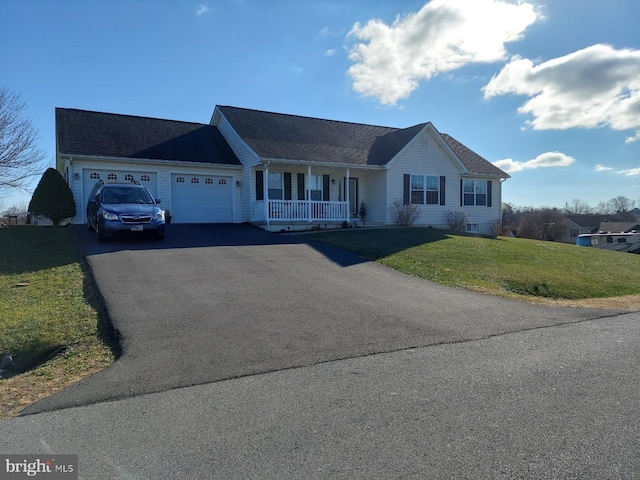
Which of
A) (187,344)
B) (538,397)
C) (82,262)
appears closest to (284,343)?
(187,344)

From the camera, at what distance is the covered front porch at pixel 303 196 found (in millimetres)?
18984

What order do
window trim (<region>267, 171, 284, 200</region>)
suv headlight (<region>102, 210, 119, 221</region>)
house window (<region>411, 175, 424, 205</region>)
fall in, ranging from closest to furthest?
suv headlight (<region>102, 210, 119, 221</region>) → window trim (<region>267, 171, 284, 200</region>) → house window (<region>411, 175, 424, 205</region>)

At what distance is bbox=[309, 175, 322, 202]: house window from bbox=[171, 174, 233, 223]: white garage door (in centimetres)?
402

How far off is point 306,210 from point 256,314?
42.8ft

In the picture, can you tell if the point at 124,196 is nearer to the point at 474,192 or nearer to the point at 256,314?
the point at 256,314

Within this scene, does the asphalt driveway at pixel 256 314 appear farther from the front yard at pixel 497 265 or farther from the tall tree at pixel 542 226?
the tall tree at pixel 542 226

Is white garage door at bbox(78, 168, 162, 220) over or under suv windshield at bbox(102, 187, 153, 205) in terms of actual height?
over

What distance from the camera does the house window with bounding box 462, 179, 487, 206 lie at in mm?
24680

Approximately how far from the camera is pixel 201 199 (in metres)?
20.1

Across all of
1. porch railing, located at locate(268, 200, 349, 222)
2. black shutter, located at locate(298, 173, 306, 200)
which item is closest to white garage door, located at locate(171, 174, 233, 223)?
porch railing, located at locate(268, 200, 349, 222)

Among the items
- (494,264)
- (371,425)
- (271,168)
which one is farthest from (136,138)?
(371,425)
